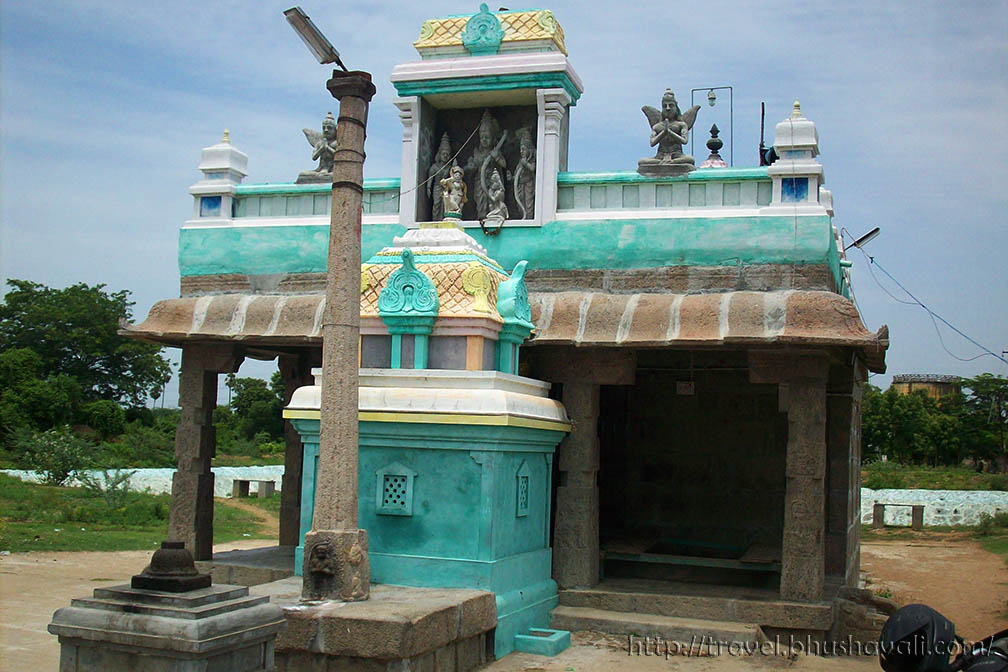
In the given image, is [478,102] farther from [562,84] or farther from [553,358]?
[553,358]

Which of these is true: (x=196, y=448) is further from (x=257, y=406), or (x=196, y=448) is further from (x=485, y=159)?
(x=257, y=406)

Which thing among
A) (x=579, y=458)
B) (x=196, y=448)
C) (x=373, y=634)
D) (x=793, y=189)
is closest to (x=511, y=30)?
(x=793, y=189)

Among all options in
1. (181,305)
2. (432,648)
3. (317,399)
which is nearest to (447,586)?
(432,648)

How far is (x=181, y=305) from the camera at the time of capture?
11344mm

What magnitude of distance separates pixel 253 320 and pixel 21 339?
109ft

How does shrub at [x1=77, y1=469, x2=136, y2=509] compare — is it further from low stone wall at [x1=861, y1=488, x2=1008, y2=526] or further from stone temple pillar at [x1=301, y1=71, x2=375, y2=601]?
low stone wall at [x1=861, y1=488, x2=1008, y2=526]

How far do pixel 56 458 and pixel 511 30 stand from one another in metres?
16.7

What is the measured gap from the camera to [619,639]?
30.1 ft

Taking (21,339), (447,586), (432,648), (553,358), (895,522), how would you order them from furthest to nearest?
(21,339) → (895,522) → (553,358) → (447,586) → (432,648)

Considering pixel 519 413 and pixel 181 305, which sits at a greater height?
pixel 181 305

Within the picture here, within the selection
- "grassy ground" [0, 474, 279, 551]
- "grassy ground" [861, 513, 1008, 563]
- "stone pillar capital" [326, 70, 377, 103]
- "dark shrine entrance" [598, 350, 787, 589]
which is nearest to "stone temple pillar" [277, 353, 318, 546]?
"grassy ground" [0, 474, 279, 551]

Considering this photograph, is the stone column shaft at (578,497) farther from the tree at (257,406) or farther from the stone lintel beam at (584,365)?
the tree at (257,406)

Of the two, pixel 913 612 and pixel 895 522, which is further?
pixel 895 522

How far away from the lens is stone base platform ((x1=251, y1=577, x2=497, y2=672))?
22.0 ft
